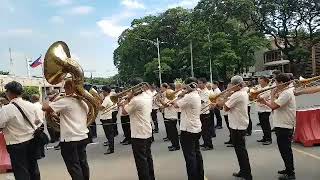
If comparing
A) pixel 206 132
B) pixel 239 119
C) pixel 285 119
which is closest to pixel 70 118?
pixel 239 119

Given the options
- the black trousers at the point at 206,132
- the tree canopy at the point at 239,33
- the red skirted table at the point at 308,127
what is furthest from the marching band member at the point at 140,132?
the tree canopy at the point at 239,33

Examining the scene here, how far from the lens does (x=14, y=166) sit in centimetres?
648

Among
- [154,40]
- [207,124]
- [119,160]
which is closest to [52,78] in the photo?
[119,160]

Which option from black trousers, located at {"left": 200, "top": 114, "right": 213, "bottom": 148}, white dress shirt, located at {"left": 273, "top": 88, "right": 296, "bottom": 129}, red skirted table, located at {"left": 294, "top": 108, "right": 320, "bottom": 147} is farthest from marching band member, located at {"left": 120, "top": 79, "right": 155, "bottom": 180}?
red skirted table, located at {"left": 294, "top": 108, "right": 320, "bottom": 147}

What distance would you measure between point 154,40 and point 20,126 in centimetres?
5480

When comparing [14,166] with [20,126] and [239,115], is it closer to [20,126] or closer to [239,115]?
[20,126]

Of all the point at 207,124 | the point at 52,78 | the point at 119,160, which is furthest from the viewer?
the point at 207,124

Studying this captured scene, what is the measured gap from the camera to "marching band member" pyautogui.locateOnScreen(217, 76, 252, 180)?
7438 mm

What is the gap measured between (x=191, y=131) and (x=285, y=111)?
1.58 meters

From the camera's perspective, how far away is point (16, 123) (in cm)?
645

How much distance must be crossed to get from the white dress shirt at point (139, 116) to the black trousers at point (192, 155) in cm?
60

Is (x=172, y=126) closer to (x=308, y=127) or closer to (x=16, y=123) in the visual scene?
(x=308, y=127)

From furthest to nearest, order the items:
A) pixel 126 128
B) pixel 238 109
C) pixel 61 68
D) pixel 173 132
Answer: pixel 126 128
pixel 173 132
pixel 238 109
pixel 61 68

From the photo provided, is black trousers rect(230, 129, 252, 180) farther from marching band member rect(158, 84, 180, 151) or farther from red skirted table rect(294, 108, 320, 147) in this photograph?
marching band member rect(158, 84, 180, 151)
